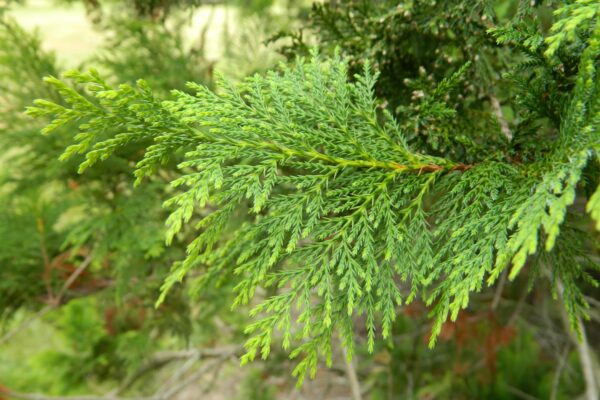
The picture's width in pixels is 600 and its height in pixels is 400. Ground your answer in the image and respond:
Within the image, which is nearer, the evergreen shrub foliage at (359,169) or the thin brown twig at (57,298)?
the evergreen shrub foliage at (359,169)

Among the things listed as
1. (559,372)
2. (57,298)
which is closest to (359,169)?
(57,298)

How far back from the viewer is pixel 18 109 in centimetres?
239

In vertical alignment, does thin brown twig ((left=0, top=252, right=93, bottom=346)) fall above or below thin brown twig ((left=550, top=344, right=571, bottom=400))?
above

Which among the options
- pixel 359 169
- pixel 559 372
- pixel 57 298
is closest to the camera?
pixel 359 169

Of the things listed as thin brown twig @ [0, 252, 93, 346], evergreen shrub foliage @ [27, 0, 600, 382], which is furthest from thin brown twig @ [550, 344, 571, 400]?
thin brown twig @ [0, 252, 93, 346]

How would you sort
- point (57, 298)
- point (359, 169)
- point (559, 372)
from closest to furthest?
1. point (359, 169)
2. point (57, 298)
3. point (559, 372)

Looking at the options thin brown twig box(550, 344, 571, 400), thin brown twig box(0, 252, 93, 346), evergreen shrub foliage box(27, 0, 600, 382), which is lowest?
thin brown twig box(550, 344, 571, 400)

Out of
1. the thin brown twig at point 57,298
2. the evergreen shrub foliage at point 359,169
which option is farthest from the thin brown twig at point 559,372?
the thin brown twig at point 57,298

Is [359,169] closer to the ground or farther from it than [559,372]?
farther from it

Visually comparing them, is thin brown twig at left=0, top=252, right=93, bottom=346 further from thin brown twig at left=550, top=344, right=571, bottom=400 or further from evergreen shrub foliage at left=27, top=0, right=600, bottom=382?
thin brown twig at left=550, top=344, right=571, bottom=400

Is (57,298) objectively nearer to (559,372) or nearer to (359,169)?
(359,169)

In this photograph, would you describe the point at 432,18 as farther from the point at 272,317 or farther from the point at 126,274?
the point at 126,274

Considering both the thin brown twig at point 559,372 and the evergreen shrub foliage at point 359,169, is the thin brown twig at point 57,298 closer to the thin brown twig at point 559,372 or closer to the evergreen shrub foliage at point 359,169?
the evergreen shrub foliage at point 359,169

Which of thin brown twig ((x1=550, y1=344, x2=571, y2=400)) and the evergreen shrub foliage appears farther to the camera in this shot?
thin brown twig ((x1=550, y1=344, x2=571, y2=400))
